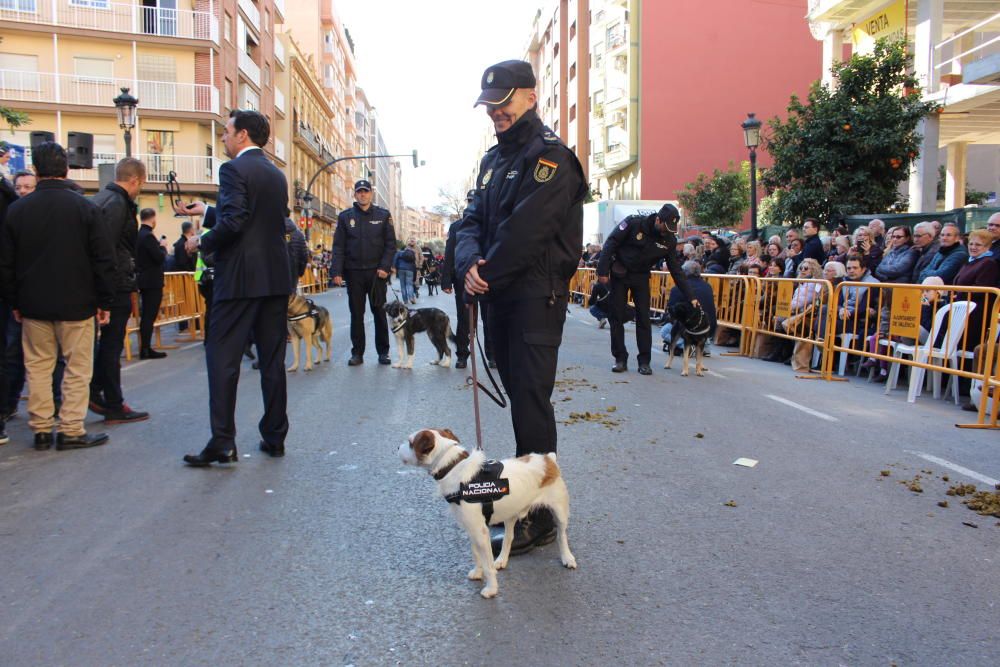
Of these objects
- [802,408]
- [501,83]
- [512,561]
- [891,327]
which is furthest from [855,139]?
[512,561]

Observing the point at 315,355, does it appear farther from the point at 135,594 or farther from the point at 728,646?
the point at 728,646

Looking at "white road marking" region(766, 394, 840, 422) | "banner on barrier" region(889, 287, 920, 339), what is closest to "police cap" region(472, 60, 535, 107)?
"white road marking" region(766, 394, 840, 422)

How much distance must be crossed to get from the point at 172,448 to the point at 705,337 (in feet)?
20.6

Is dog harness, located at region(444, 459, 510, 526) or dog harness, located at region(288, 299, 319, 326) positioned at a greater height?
dog harness, located at region(288, 299, 319, 326)

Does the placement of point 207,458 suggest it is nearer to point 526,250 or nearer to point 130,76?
point 526,250

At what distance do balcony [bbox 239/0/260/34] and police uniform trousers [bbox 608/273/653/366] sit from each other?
38298 mm

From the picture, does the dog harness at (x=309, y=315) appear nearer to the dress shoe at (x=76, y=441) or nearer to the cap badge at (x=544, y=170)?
the dress shoe at (x=76, y=441)

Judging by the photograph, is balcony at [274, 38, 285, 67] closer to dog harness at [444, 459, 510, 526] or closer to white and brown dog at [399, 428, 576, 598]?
white and brown dog at [399, 428, 576, 598]

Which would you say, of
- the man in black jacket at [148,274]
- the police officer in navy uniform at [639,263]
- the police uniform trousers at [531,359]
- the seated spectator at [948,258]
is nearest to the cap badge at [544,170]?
the police uniform trousers at [531,359]

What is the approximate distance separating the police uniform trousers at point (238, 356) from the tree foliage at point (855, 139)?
14515 millimetres

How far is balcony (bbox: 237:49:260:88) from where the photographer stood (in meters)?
41.1

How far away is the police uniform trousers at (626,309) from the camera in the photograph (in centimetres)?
921

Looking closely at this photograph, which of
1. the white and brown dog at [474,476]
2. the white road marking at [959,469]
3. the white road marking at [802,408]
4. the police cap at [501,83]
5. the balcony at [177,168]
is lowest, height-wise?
the white road marking at [959,469]

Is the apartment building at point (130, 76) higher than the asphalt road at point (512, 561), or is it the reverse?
the apartment building at point (130, 76)
